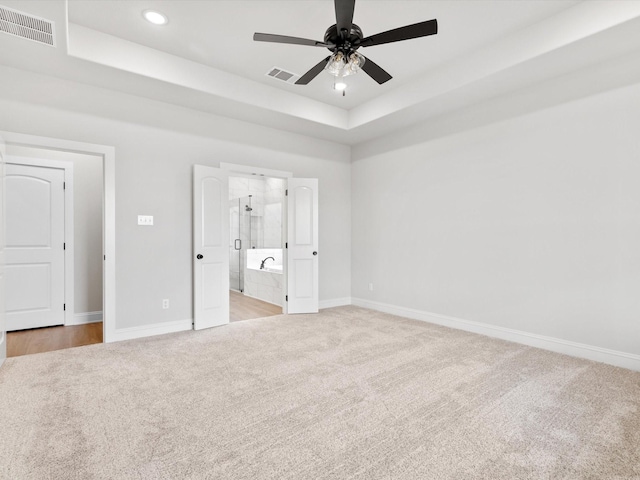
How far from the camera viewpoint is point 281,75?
4031 millimetres

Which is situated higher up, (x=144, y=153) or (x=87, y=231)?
(x=144, y=153)

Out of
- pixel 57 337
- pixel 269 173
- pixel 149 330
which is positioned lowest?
pixel 57 337

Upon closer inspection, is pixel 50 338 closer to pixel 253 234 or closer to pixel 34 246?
pixel 34 246

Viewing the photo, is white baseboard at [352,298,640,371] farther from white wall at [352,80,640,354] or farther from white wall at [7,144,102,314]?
white wall at [7,144,102,314]

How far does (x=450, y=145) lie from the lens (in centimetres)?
443

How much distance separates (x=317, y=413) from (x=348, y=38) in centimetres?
264

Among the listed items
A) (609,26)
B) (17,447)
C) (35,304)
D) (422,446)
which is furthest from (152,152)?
(609,26)

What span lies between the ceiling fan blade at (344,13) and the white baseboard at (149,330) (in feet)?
12.0

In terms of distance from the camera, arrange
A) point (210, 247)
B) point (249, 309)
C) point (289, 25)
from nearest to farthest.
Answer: point (289, 25) → point (210, 247) → point (249, 309)

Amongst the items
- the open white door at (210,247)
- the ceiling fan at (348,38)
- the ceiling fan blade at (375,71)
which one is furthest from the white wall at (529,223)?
the open white door at (210,247)

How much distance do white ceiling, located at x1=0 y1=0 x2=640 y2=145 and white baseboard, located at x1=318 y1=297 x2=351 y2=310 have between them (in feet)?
10.0

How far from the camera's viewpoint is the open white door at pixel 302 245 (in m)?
5.16

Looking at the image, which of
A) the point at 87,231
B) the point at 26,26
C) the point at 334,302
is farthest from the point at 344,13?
the point at 87,231

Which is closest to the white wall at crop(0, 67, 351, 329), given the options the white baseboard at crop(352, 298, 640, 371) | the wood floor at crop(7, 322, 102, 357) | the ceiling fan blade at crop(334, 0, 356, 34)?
the wood floor at crop(7, 322, 102, 357)
